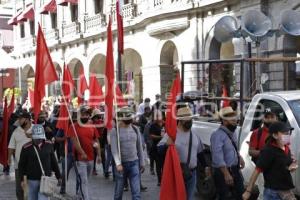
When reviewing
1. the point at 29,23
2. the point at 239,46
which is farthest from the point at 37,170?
the point at 29,23

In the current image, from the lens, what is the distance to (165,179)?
688cm

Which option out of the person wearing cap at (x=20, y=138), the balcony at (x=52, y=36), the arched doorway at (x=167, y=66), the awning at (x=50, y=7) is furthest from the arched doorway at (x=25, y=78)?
the person wearing cap at (x=20, y=138)

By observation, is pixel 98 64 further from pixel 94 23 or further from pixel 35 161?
pixel 35 161

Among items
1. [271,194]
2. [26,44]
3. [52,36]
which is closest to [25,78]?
[26,44]

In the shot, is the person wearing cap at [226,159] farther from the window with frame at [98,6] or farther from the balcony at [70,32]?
the balcony at [70,32]

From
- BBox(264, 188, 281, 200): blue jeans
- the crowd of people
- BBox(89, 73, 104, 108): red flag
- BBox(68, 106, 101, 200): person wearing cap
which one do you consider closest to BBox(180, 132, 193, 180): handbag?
the crowd of people

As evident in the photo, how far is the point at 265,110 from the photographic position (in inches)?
295

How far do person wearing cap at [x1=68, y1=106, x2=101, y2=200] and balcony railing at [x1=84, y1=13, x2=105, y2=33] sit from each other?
2111 cm

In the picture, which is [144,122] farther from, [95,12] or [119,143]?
[95,12]

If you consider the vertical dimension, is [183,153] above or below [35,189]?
above

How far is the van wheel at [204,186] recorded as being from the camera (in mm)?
8883

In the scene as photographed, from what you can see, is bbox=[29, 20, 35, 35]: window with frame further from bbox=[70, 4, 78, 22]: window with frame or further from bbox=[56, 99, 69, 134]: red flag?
bbox=[56, 99, 69, 134]: red flag

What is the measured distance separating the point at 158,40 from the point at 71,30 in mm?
10210

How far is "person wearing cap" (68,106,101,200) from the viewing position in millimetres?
8539
